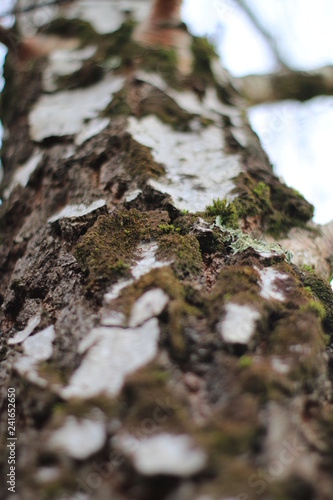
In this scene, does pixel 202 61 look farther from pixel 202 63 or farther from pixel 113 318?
pixel 113 318

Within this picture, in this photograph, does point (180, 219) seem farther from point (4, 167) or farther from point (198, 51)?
point (198, 51)

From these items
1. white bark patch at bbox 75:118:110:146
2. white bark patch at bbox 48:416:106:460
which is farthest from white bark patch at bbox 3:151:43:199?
white bark patch at bbox 48:416:106:460

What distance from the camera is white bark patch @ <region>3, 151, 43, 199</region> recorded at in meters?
1.41

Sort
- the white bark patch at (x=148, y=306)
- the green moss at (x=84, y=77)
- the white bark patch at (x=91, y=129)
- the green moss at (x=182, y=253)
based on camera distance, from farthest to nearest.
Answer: the green moss at (x=84, y=77)
the white bark patch at (x=91, y=129)
the green moss at (x=182, y=253)
the white bark patch at (x=148, y=306)

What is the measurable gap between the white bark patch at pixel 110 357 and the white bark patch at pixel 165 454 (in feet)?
0.29

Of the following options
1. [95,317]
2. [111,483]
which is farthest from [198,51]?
[111,483]

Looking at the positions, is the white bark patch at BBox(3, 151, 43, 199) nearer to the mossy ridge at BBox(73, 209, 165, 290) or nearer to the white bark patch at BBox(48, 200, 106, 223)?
the white bark patch at BBox(48, 200, 106, 223)

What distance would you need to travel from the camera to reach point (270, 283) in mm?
835

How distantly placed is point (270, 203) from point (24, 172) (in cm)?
84

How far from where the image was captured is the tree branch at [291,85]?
6.97ft

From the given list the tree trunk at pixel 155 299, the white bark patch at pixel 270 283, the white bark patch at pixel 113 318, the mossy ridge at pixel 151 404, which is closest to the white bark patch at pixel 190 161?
the tree trunk at pixel 155 299

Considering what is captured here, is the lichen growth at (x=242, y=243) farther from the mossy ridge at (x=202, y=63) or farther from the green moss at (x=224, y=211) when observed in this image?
the mossy ridge at (x=202, y=63)

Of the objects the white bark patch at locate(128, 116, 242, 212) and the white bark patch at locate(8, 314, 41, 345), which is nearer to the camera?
the white bark patch at locate(8, 314, 41, 345)

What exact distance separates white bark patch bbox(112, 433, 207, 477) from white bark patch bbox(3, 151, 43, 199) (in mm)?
1061
